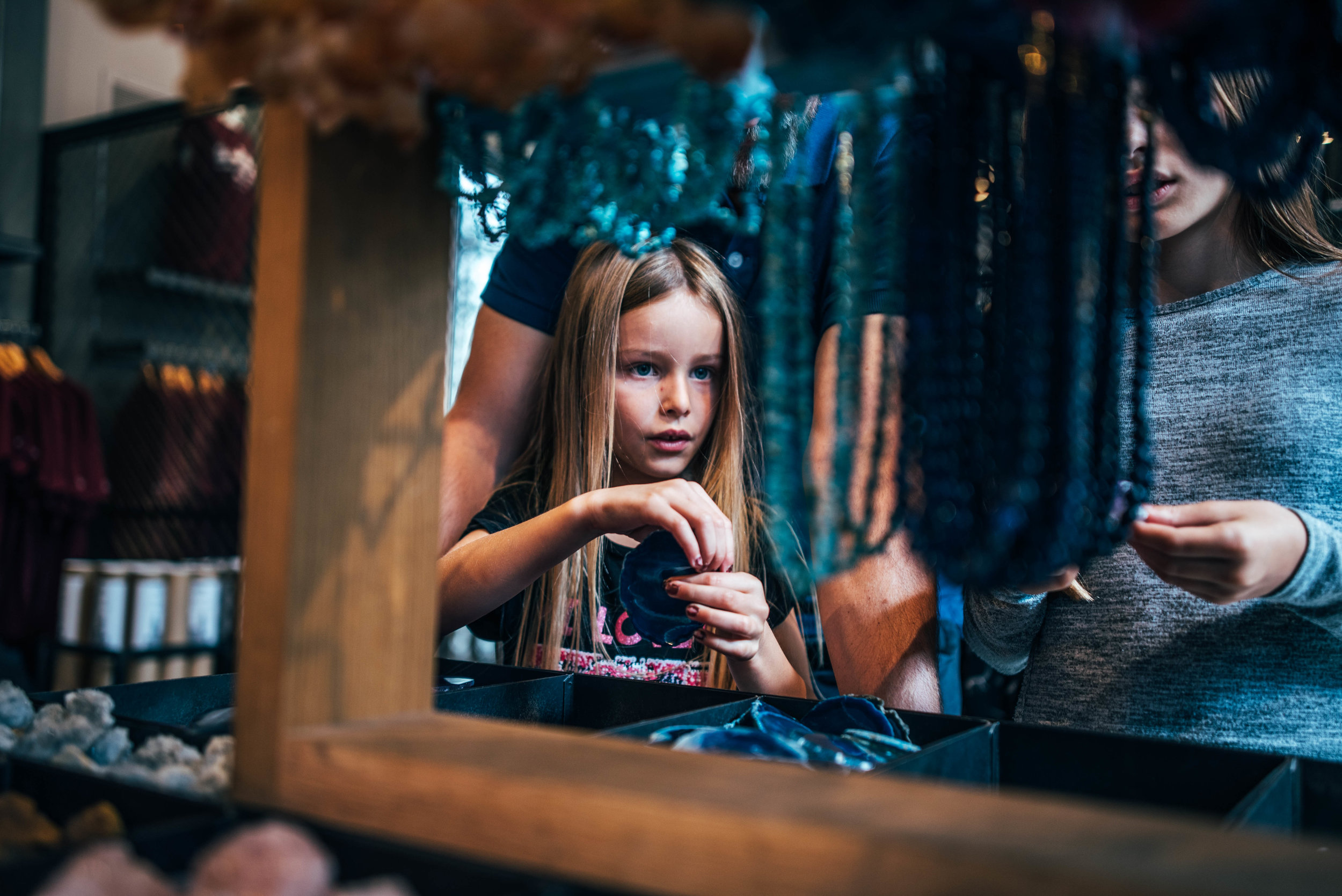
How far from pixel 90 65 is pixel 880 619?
3343 mm

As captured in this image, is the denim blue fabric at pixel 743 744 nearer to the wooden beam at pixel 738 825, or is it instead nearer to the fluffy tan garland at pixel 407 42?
the wooden beam at pixel 738 825

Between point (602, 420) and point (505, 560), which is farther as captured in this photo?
point (602, 420)

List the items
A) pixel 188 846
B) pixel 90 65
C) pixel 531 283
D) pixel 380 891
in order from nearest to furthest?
pixel 380 891 < pixel 188 846 < pixel 531 283 < pixel 90 65

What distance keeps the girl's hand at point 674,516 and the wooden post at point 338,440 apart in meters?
0.51

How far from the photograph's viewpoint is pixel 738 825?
0.39 metres

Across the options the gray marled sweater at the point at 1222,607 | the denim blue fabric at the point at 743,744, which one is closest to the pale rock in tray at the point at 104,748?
the denim blue fabric at the point at 743,744

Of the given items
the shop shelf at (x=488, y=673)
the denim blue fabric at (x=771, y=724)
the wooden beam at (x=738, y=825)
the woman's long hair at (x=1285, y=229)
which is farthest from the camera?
the woman's long hair at (x=1285, y=229)

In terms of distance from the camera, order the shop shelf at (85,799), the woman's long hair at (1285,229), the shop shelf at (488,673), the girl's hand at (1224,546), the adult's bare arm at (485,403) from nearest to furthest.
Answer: the shop shelf at (85,799)
the girl's hand at (1224,546)
the shop shelf at (488,673)
the woman's long hair at (1285,229)
the adult's bare arm at (485,403)

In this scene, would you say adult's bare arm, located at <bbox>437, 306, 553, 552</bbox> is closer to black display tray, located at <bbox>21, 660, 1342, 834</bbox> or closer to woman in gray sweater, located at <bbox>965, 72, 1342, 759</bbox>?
black display tray, located at <bbox>21, 660, 1342, 834</bbox>

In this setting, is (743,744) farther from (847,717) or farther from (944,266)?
(944,266)

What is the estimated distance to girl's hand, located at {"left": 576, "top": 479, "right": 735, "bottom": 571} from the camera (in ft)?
3.55

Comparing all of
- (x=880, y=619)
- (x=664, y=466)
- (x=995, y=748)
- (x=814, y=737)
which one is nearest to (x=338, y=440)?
(x=814, y=737)

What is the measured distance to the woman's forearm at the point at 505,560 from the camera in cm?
115

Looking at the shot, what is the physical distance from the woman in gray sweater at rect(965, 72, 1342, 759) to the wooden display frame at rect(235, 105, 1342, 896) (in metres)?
0.54
